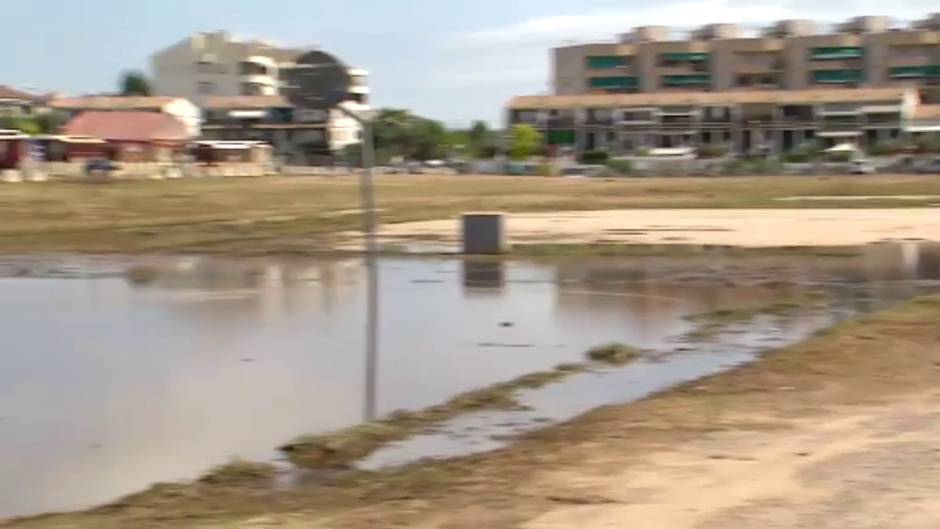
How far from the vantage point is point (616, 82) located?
419ft

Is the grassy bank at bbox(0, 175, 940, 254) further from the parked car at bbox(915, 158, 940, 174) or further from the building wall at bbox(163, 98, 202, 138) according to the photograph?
the building wall at bbox(163, 98, 202, 138)

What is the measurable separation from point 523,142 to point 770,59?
100 ft

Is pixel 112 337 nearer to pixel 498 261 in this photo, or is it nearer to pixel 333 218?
pixel 498 261

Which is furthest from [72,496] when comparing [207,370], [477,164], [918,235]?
[477,164]

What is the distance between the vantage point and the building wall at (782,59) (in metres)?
120

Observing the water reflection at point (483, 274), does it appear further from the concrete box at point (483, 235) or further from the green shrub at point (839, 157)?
the green shrub at point (839, 157)

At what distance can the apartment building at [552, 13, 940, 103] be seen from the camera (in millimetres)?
120000

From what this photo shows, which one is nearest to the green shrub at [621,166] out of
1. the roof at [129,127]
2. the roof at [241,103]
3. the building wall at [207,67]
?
the roof at [129,127]

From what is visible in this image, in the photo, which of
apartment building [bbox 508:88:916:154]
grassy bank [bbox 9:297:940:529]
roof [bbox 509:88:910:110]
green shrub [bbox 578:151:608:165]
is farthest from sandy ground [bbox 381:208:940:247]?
roof [bbox 509:88:910:110]

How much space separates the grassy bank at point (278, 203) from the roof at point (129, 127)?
96.3 ft

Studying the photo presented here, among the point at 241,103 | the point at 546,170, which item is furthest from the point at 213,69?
the point at 546,170

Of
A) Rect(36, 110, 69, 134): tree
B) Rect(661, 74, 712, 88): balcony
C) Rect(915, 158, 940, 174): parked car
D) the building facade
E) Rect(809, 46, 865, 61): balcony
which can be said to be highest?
Rect(809, 46, 865, 61): balcony

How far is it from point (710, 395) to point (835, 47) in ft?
387

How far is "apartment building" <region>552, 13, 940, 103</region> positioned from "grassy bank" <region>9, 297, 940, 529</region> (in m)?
114
